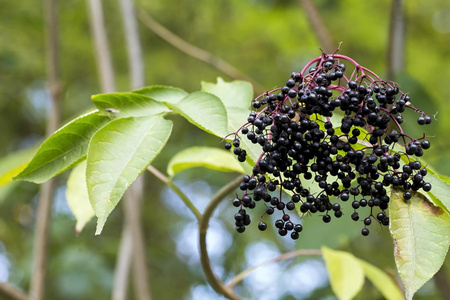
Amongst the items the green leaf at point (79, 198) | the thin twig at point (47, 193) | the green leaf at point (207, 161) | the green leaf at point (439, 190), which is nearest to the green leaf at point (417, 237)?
the green leaf at point (439, 190)

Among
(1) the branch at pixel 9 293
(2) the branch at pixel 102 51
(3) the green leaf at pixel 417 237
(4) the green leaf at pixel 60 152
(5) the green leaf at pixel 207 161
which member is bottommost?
(1) the branch at pixel 9 293

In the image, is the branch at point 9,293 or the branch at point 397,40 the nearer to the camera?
the branch at point 9,293

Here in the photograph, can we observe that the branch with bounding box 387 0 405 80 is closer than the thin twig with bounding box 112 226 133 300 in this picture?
No

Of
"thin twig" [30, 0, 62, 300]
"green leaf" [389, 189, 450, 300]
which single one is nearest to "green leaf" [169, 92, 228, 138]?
"green leaf" [389, 189, 450, 300]

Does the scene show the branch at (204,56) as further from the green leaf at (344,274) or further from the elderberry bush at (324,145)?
the elderberry bush at (324,145)

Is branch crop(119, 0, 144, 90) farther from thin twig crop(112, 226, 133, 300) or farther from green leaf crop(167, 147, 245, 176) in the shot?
green leaf crop(167, 147, 245, 176)
